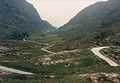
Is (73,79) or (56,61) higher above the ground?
(73,79)

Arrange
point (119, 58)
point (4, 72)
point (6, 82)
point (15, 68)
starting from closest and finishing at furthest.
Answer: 1. point (6, 82)
2. point (4, 72)
3. point (15, 68)
4. point (119, 58)

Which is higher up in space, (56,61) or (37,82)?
(37,82)

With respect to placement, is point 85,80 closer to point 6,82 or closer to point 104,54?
point 6,82

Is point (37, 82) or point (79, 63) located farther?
point (79, 63)

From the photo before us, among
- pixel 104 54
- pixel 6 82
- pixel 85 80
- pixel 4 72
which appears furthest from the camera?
pixel 104 54

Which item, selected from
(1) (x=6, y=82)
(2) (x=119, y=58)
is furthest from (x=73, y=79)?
(2) (x=119, y=58)

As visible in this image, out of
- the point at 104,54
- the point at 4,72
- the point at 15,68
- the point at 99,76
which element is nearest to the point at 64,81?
the point at 99,76

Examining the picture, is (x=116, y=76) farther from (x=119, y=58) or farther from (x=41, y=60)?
(x=41, y=60)

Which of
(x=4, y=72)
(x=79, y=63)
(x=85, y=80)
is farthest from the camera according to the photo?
(x=79, y=63)

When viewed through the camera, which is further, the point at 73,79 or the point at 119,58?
the point at 119,58
